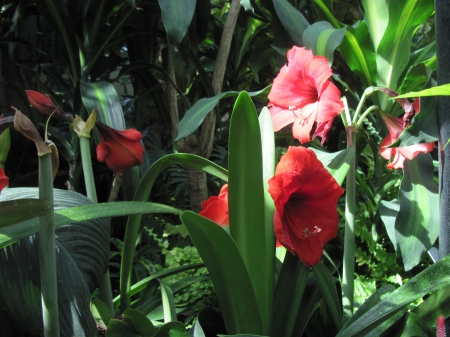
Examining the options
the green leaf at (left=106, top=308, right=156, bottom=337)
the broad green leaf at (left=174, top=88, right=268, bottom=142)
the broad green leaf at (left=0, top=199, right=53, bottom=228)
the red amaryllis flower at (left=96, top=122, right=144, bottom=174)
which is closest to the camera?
the broad green leaf at (left=0, top=199, right=53, bottom=228)

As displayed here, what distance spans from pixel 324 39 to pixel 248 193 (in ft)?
1.44

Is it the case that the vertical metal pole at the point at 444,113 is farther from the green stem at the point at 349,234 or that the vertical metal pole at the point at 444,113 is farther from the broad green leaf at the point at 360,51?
the broad green leaf at the point at 360,51

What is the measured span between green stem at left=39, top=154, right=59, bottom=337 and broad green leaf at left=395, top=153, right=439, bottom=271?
63cm

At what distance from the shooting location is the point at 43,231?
0.50 meters

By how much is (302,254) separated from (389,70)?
58 cm

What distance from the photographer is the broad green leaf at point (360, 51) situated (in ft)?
3.34

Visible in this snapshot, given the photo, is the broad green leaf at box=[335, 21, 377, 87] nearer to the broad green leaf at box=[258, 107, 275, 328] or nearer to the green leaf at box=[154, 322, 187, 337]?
the broad green leaf at box=[258, 107, 275, 328]

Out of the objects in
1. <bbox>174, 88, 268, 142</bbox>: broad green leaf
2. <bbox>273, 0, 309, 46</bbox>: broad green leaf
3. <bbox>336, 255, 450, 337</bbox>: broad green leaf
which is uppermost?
<bbox>273, 0, 309, 46</bbox>: broad green leaf

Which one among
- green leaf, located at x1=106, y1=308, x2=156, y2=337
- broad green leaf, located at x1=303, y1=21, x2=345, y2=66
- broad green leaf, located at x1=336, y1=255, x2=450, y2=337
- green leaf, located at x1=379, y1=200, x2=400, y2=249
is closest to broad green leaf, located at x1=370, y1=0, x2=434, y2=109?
broad green leaf, located at x1=303, y1=21, x2=345, y2=66

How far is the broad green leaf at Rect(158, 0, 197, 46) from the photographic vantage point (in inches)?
36.1

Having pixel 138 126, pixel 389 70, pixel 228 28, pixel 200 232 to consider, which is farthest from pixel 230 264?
pixel 138 126

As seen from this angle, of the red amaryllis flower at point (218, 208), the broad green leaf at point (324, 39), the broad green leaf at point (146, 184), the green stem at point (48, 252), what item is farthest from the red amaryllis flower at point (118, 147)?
the broad green leaf at point (324, 39)

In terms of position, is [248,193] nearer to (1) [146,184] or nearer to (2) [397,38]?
(1) [146,184]

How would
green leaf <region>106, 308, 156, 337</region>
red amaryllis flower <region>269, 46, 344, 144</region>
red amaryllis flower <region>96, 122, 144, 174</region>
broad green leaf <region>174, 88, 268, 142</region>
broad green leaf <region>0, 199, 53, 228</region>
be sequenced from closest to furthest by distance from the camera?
broad green leaf <region>0, 199, 53, 228</region>
green leaf <region>106, 308, 156, 337</region>
red amaryllis flower <region>269, 46, 344, 144</region>
red amaryllis flower <region>96, 122, 144, 174</region>
broad green leaf <region>174, 88, 268, 142</region>
